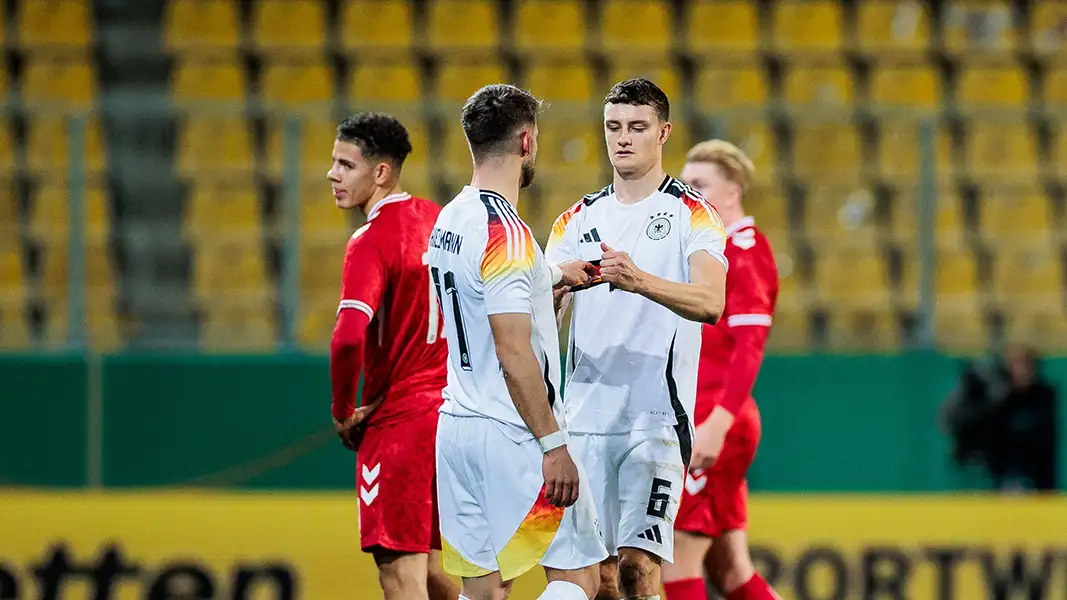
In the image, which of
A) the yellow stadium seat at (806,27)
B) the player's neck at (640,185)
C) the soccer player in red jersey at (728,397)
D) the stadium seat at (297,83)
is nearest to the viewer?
the player's neck at (640,185)

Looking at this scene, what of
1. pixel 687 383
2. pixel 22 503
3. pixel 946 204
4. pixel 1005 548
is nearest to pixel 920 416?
pixel 1005 548

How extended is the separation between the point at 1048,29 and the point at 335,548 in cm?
851

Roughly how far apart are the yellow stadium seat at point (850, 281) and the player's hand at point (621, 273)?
6103mm

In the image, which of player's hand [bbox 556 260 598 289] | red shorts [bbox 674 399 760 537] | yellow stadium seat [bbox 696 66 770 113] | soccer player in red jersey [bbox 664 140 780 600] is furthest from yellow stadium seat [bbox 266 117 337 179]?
player's hand [bbox 556 260 598 289]

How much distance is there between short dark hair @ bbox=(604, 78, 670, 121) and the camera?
197 inches

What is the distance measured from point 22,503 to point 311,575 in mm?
1564

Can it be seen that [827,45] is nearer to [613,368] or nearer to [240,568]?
[240,568]

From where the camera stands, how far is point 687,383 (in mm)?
5129

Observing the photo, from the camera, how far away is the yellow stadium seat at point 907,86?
12406 mm

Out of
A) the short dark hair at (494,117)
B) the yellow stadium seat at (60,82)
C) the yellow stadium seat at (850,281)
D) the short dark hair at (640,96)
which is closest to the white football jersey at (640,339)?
the short dark hair at (640,96)

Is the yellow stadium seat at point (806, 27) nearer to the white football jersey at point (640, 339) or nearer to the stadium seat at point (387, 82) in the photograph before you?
the stadium seat at point (387, 82)

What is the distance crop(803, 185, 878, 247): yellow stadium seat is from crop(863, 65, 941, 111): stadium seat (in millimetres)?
2427

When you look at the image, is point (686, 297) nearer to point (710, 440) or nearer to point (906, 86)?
point (710, 440)

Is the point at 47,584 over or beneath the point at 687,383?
beneath
